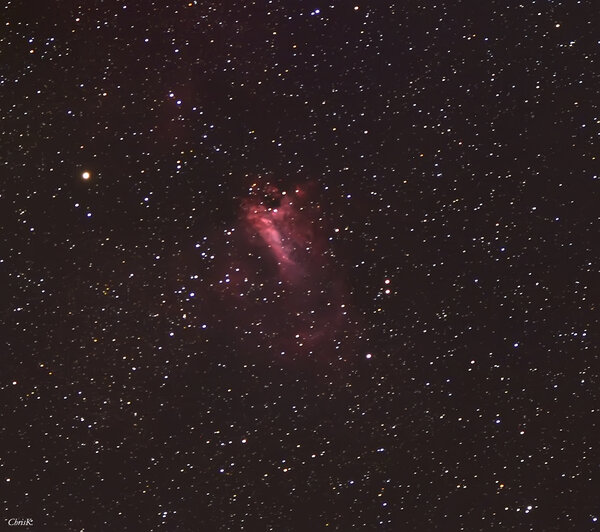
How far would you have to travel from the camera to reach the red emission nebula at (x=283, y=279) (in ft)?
1.49

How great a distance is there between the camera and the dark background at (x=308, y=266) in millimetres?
449

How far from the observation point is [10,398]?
1.56 feet

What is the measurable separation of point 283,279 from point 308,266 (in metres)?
0.02

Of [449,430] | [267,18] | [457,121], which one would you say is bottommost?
[449,430]

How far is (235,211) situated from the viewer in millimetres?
455

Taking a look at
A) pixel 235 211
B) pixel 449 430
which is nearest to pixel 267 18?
pixel 235 211

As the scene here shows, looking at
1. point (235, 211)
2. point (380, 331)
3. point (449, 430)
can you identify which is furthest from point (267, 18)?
point (449, 430)

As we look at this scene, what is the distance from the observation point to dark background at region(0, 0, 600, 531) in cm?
45

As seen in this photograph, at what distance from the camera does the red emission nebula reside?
45 cm

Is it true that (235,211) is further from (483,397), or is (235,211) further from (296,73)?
(483,397)

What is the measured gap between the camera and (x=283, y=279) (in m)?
0.46

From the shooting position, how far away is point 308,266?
460mm

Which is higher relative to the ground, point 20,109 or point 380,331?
point 20,109

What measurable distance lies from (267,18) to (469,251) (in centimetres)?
26
